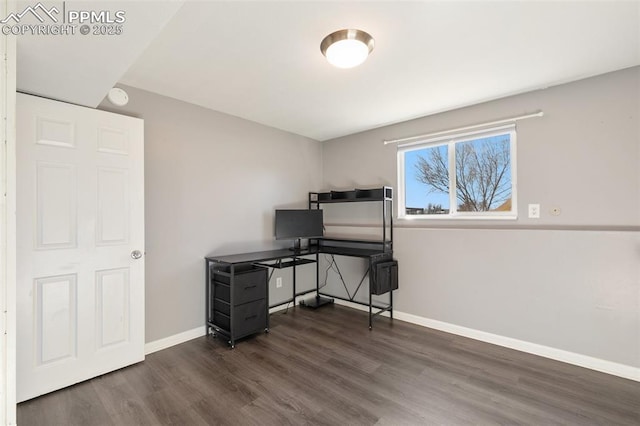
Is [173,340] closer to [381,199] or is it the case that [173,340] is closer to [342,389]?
[342,389]

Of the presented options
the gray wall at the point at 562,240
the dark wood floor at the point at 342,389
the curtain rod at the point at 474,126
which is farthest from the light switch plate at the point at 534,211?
the dark wood floor at the point at 342,389

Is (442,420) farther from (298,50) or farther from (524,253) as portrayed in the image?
(298,50)

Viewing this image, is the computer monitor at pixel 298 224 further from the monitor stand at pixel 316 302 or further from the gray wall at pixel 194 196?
the monitor stand at pixel 316 302

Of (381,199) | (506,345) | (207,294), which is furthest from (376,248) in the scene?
(207,294)

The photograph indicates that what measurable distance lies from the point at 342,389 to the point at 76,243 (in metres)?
2.21

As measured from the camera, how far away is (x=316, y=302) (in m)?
3.95

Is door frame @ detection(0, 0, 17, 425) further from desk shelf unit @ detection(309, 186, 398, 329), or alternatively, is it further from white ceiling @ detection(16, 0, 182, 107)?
desk shelf unit @ detection(309, 186, 398, 329)

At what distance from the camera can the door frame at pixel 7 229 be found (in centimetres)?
116

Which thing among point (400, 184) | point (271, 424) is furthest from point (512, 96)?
point (271, 424)

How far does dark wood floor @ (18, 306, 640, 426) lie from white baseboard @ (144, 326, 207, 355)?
0.25ft

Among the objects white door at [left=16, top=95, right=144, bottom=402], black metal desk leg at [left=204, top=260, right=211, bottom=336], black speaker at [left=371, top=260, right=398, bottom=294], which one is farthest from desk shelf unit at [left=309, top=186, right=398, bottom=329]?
white door at [left=16, top=95, right=144, bottom=402]

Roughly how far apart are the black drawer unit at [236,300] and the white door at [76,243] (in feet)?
2.15

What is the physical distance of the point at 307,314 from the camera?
354 centimetres

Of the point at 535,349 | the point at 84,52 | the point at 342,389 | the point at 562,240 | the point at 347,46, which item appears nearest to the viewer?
the point at 84,52
